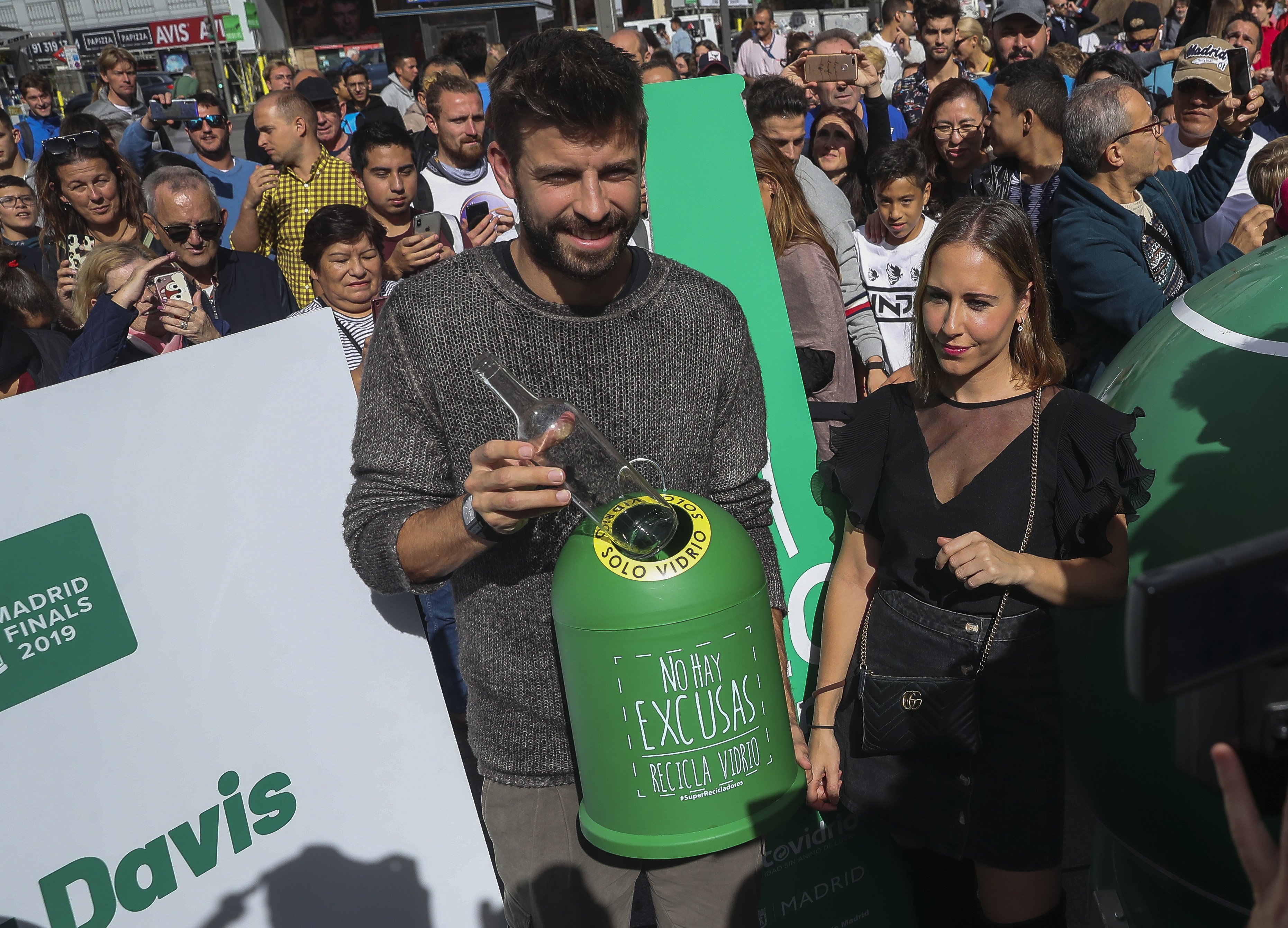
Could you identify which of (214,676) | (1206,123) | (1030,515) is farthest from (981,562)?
(1206,123)

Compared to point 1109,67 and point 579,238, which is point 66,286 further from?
point 1109,67

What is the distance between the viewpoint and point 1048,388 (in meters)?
2.16

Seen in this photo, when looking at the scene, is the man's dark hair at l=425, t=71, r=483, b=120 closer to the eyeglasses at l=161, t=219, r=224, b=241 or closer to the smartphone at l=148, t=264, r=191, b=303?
the eyeglasses at l=161, t=219, r=224, b=241

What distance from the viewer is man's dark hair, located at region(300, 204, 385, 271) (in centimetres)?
359

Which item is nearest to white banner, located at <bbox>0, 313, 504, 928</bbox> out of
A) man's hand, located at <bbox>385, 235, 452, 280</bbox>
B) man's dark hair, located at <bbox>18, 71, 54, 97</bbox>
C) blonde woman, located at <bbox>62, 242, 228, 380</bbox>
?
blonde woman, located at <bbox>62, 242, 228, 380</bbox>

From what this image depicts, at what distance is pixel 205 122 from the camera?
6996 mm

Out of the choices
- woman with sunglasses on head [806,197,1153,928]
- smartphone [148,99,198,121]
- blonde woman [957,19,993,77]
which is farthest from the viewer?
blonde woman [957,19,993,77]

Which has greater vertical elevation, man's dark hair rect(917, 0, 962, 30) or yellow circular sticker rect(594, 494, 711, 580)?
man's dark hair rect(917, 0, 962, 30)

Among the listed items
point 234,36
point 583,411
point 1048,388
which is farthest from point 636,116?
point 234,36

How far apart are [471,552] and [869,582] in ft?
3.56

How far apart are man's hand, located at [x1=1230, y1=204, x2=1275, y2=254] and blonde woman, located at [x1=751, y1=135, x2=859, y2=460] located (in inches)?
57.2

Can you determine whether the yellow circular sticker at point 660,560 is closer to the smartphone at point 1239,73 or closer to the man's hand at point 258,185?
the man's hand at point 258,185

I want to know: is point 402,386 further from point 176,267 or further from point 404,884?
point 176,267

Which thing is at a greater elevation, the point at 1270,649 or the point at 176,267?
the point at 176,267
